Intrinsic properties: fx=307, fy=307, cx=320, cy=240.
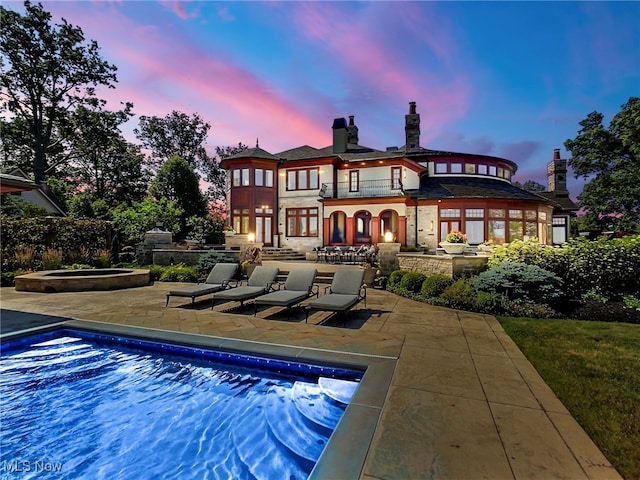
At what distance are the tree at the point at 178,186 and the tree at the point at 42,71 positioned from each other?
13.8 metres

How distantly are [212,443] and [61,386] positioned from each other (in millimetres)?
2639

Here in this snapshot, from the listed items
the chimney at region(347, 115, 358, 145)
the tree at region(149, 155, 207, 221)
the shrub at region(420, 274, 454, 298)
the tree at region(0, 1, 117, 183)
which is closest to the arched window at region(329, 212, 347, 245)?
the chimney at region(347, 115, 358, 145)

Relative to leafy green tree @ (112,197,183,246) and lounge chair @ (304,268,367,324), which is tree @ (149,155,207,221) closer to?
leafy green tree @ (112,197,183,246)

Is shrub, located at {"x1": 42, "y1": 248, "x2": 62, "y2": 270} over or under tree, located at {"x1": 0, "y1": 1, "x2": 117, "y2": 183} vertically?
under

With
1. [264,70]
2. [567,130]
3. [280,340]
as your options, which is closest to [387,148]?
[567,130]

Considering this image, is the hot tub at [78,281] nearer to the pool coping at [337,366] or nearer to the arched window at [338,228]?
the pool coping at [337,366]

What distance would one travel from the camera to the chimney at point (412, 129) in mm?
25531

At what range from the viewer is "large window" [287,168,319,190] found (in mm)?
23375

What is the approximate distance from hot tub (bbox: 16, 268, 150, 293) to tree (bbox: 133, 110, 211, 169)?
2480 cm

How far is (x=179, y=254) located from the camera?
1484 cm

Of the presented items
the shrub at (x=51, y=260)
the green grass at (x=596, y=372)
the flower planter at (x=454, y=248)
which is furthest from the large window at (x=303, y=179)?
the green grass at (x=596, y=372)

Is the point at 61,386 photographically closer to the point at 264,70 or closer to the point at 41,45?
the point at 264,70

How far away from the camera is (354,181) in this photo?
23156 millimetres

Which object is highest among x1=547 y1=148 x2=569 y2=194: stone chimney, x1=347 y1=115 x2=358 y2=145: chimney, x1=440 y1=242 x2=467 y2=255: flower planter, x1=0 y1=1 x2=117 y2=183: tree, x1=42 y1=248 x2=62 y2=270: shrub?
x1=0 y1=1 x2=117 y2=183: tree
